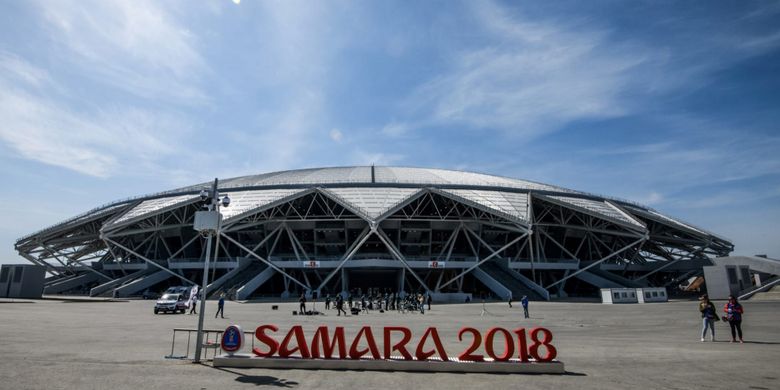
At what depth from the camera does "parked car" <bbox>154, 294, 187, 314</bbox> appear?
3005 centimetres

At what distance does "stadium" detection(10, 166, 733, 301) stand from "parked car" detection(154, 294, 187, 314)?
46.6 feet

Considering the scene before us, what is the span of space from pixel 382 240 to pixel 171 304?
23957 millimetres

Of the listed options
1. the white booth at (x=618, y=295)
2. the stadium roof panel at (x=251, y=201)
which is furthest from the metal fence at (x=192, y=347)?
the white booth at (x=618, y=295)

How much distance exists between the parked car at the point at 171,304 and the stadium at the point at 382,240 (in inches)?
559

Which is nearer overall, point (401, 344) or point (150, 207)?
point (401, 344)

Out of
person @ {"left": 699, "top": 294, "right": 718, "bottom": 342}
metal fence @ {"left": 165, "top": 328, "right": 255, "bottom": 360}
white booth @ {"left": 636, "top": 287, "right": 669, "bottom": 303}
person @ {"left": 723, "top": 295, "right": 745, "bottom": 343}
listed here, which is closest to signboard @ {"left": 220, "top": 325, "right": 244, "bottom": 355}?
metal fence @ {"left": 165, "top": 328, "right": 255, "bottom": 360}

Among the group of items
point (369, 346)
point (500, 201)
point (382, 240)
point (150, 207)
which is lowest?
point (369, 346)

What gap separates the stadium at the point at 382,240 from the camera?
50.0 meters

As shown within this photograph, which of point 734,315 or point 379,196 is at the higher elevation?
point 379,196

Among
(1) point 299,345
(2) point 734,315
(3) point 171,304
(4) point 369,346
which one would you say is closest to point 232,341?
(1) point 299,345

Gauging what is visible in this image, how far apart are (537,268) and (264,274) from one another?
34543 millimetres

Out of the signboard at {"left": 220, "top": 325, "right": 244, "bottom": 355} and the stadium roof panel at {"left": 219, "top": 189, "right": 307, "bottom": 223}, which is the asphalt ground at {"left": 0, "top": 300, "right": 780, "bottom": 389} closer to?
the signboard at {"left": 220, "top": 325, "right": 244, "bottom": 355}

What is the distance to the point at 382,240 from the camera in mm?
48375

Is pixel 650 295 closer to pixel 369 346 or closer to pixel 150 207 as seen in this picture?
pixel 369 346
